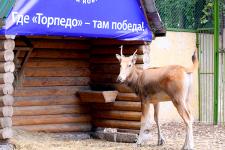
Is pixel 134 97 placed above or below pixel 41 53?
below

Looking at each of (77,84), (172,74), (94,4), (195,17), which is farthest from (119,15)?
(195,17)

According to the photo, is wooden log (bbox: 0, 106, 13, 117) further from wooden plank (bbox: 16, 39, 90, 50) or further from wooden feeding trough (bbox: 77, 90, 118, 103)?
wooden feeding trough (bbox: 77, 90, 118, 103)

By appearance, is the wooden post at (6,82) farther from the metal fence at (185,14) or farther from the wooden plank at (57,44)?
the metal fence at (185,14)

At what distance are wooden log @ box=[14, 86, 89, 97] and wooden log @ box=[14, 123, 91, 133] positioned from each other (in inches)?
26.1

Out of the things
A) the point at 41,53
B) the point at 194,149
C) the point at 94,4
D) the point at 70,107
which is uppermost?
the point at 94,4

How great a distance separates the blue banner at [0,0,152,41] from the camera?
9367 millimetres

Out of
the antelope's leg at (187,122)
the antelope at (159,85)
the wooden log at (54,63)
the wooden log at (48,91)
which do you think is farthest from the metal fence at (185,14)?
the antelope's leg at (187,122)

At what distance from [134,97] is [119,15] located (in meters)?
1.84

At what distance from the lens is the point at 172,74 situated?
411 inches

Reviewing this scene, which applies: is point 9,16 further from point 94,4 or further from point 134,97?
point 134,97

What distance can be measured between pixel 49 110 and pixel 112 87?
4.70 ft

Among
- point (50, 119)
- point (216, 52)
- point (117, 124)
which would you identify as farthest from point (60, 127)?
point (216, 52)

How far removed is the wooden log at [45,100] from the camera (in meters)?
11.7

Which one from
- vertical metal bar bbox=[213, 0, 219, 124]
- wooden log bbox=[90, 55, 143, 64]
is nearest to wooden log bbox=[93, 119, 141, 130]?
wooden log bbox=[90, 55, 143, 64]
